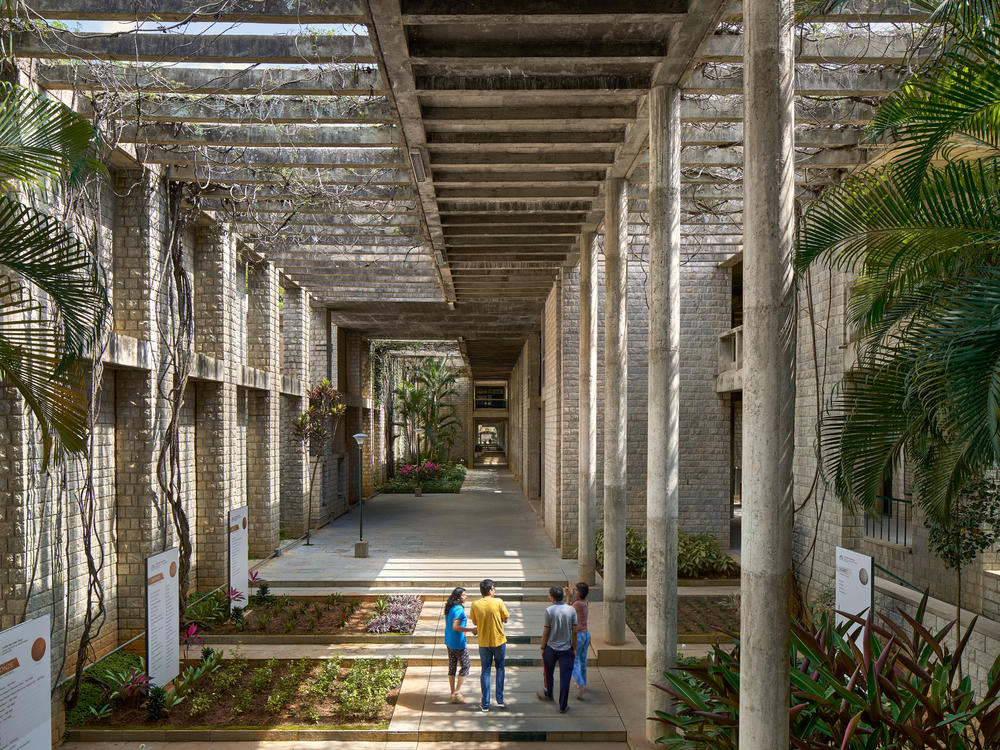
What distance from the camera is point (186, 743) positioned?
6.43 meters

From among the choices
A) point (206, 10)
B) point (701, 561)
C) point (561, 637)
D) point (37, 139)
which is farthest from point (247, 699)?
point (701, 561)

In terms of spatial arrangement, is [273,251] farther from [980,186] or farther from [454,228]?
[980,186]

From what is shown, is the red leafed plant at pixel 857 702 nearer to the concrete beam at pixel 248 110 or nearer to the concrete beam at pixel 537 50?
the concrete beam at pixel 537 50

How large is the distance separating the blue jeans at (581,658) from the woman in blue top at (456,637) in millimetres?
1095

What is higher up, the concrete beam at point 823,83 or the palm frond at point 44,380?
the concrete beam at point 823,83

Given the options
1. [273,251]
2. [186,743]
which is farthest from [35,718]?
[273,251]

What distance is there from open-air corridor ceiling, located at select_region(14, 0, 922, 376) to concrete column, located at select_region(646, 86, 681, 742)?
613 mm

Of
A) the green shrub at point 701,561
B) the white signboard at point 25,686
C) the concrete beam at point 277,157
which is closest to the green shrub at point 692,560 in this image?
the green shrub at point 701,561

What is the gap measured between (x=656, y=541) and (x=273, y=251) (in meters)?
9.36

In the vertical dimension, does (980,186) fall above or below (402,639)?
above

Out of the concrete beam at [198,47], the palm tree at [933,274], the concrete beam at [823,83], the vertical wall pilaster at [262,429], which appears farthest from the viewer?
the vertical wall pilaster at [262,429]

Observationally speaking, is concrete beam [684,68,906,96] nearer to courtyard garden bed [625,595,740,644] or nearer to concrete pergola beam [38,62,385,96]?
concrete pergola beam [38,62,385,96]

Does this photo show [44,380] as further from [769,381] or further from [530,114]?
[530,114]

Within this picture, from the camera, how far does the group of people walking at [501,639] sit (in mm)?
6785
